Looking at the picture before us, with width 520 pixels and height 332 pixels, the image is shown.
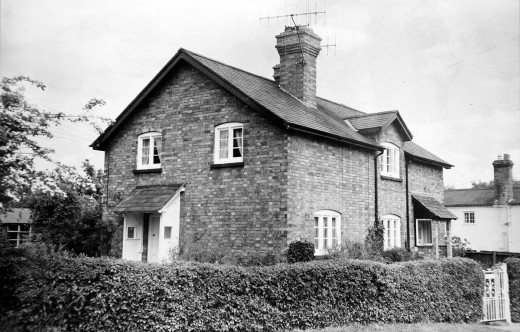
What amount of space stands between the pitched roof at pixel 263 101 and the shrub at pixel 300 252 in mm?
3830

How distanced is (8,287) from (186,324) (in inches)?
143

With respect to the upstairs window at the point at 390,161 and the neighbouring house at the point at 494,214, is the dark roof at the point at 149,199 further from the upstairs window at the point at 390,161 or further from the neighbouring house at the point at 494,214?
the neighbouring house at the point at 494,214

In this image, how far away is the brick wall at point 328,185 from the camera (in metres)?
17.7

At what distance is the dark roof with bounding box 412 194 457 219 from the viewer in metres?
24.8

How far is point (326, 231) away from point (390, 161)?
6.34 m

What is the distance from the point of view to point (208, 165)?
63.0 ft

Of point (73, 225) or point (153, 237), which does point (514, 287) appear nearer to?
point (153, 237)

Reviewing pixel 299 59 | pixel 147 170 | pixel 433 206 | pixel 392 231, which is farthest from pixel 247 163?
pixel 433 206

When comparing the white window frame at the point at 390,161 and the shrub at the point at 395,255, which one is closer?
the shrub at the point at 395,255

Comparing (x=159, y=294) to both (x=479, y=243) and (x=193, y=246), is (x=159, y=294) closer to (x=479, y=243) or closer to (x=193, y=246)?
(x=193, y=246)

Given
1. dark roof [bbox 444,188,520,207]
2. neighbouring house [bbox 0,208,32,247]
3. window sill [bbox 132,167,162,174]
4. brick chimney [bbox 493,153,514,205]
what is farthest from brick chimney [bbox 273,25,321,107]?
dark roof [bbox 444,188,520,207]

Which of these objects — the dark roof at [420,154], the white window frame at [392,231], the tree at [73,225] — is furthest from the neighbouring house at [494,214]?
Result: the tree at [73,225]

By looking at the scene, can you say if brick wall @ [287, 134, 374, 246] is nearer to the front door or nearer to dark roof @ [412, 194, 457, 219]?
dark roof @ [412, 194, 457, 219]

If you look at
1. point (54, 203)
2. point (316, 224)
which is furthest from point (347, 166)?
point (54, 203)
